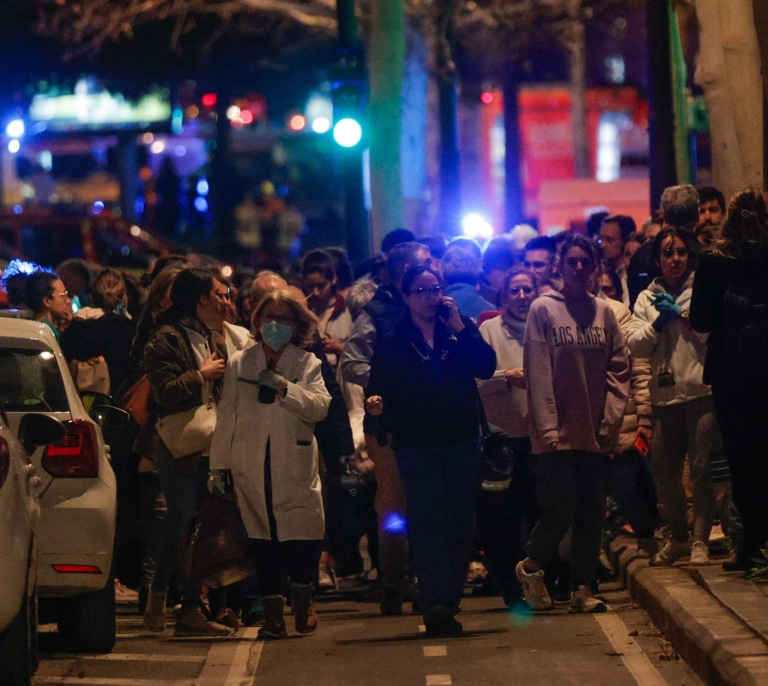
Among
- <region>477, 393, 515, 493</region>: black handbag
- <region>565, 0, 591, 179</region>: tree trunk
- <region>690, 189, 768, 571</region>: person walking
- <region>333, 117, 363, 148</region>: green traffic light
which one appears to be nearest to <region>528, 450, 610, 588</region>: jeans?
<region>477, 393, 515, 493</region>: black handbag

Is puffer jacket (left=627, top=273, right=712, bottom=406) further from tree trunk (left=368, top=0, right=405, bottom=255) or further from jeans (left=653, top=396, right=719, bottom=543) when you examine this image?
tree trunk (left=368, top=0, right=405, bottom=255)

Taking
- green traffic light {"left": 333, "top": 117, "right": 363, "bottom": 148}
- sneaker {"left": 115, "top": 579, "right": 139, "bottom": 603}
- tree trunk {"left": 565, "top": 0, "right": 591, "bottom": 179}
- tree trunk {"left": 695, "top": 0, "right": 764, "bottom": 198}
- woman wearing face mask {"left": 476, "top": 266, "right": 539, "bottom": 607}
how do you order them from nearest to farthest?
woman wearing face mask {"left": 476, "top": 266, "right": 539, "bottom": 607} → sneaker {"left": 115, "top": 579, "right": 139, "bottom": 603} → tree trunk {"left": 695, "top": 0, "right": 764, "bottom": 198} → green traffic light {"left": 333, "top": 117, "right": 363, "bottom": 148} → tree trunk {"left": 565, "top": 0, "right": 591, "bottom": 179}

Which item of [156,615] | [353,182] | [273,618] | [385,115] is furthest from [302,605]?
[385,115]

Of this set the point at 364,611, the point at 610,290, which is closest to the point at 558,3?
the point at 610,290

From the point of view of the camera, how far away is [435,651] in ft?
30.9

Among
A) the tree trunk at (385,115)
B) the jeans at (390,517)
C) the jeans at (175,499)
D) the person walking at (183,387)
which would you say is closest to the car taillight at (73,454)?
the person walking at (183,387)

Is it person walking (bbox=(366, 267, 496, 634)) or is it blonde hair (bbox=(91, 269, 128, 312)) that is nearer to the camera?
person walking (bbox=(366, 267, 496, 634))

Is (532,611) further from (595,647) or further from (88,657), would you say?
(88,657)

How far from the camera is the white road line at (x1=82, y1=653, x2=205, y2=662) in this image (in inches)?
368

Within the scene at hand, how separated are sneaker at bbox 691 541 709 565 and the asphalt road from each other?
0.45 metres

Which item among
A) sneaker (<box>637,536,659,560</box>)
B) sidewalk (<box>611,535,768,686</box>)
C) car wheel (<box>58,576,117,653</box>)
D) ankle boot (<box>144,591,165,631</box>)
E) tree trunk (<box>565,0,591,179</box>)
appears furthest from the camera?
tree trunk (<box>565,0,591,179</box>)

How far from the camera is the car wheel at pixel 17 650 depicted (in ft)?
23.9

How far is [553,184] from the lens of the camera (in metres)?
24.5

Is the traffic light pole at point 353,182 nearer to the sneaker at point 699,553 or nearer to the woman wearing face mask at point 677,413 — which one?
the woman wearing face mask at point 677,413
